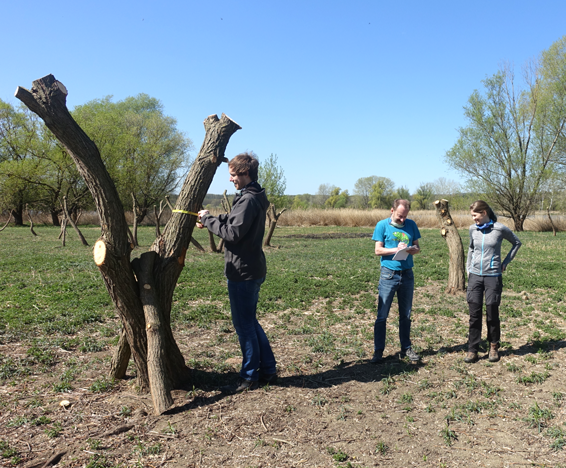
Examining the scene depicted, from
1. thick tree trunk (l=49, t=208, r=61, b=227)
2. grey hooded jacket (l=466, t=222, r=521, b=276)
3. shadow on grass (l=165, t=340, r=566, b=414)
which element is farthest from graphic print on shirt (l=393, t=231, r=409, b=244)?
thick tree trunk (l=49, t=208, r=61, b=227)

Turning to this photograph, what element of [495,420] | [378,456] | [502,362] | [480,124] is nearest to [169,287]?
[378,456]

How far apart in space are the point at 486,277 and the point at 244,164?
2926 millimetres

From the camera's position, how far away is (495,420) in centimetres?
339

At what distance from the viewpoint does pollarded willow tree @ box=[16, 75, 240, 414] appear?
3.38 m

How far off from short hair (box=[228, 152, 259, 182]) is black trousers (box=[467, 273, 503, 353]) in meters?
2.77

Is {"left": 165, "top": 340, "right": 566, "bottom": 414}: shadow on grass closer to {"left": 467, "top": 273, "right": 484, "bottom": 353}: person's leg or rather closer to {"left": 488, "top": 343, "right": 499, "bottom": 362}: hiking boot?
{"left": 488, "top": 343, "right": 499, "bottom": 362}: hiking boot

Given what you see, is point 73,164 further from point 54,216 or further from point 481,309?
point 481,309

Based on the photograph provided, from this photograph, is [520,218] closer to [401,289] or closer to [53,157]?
[401,289]

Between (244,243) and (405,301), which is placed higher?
(244,243)

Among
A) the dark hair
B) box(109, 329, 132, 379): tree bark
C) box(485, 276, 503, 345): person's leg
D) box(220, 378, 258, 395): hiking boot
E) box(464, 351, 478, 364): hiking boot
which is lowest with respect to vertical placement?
box(220, 378, 258, 395): hiking boot

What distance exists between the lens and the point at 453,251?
8.30 meters

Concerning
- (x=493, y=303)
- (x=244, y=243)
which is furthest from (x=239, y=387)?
(x=493, y=303)

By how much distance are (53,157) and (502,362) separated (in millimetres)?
37602

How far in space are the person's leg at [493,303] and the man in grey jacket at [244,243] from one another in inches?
101
